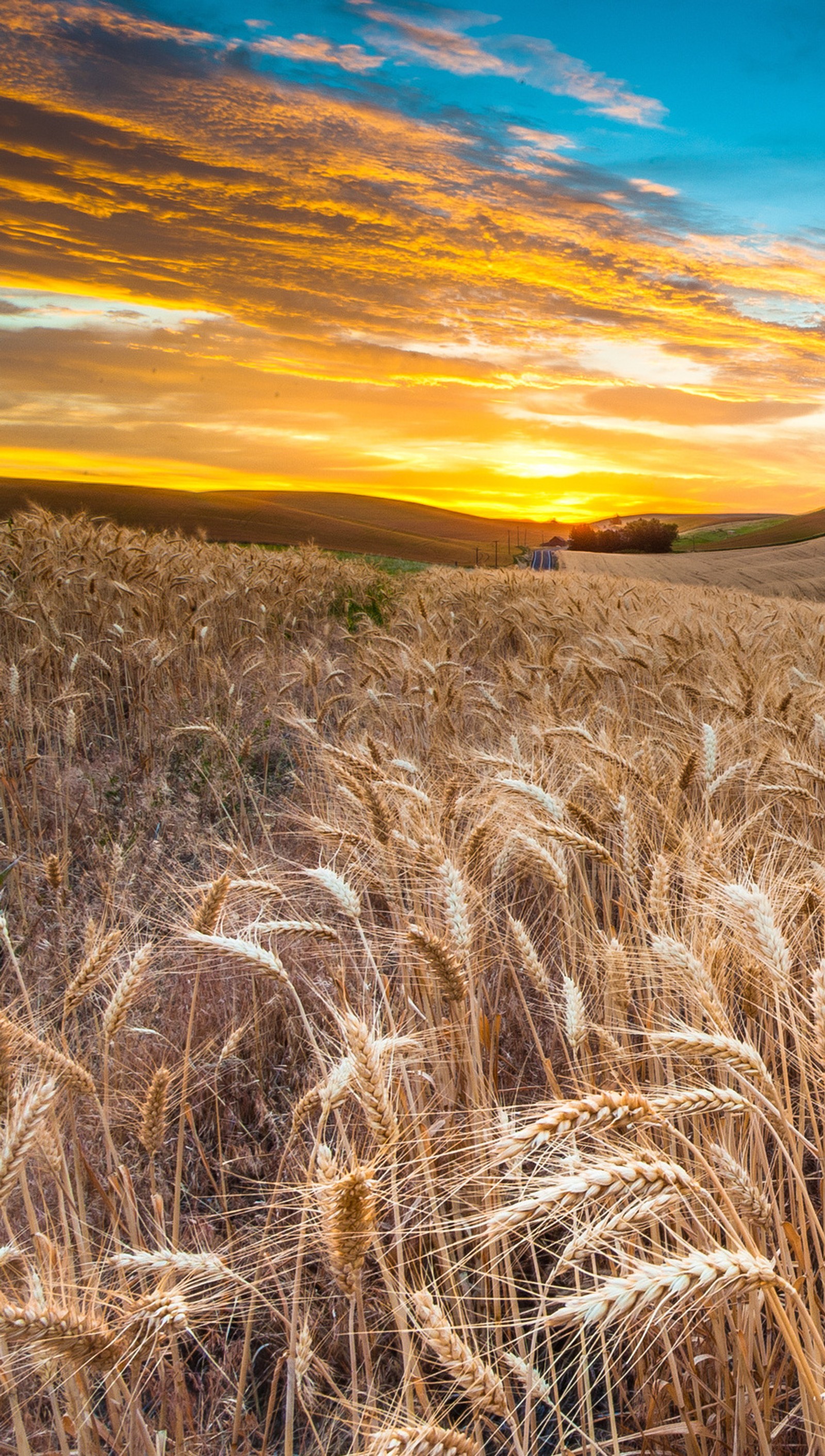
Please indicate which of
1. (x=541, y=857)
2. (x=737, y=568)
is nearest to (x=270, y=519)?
(x=737, y=568)

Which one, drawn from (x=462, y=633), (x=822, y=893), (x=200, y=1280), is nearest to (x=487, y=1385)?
(x=200, y=1280)

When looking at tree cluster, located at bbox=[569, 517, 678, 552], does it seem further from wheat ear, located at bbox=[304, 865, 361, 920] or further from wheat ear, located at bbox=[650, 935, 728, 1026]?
wheat ear, located at bbox=[650, 935, 728, 1026]

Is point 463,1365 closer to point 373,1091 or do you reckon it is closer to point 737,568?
point 373,1091

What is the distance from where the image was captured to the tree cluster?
155ft

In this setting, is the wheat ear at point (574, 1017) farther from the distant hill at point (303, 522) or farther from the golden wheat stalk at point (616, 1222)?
the distant hill at point (303, 522)

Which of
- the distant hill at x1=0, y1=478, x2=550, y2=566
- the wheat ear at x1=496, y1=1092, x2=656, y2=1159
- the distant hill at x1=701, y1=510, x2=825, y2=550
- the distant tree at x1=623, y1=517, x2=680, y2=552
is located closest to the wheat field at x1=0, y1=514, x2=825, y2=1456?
the wheat ear at x1=496, y1=1092, x2=656, y2=1159

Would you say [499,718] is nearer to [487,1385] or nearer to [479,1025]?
[479,1025]

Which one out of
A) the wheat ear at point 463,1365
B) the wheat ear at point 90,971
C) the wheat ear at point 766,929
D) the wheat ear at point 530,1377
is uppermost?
the wheat ear at point 766,929

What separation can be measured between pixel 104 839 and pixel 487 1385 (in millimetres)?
2994

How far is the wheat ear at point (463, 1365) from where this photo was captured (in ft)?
2.98

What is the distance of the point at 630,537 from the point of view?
47562mm

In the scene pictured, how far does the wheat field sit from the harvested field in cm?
2025

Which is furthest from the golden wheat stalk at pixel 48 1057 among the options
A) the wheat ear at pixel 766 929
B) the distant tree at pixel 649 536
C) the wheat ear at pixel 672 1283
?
the distant tree at pixel 649 536

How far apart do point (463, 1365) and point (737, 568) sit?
3140cm
